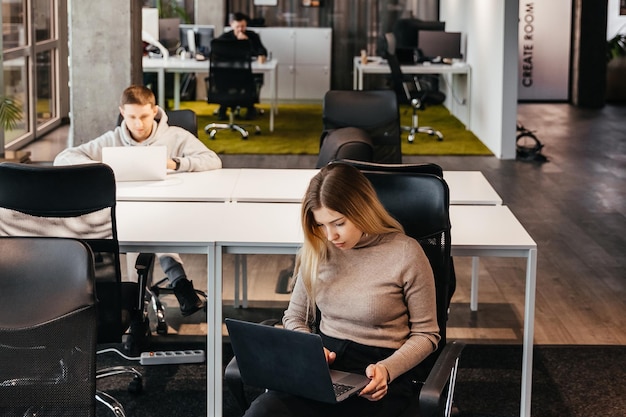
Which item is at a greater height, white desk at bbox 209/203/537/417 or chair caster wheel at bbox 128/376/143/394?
white desk at bbox 209/203/537/417

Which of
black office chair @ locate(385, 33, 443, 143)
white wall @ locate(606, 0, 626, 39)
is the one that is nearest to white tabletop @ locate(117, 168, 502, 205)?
black office chair @ locate(385, 33, 443, 143)

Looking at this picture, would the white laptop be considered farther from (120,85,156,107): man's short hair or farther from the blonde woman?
the blonde woman

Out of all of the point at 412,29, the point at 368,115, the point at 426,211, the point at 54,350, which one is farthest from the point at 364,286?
the point at 412,29

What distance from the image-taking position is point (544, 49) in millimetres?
16375

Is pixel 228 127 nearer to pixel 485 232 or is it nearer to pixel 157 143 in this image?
pixel 157 143

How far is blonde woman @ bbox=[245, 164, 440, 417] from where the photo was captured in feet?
11.2

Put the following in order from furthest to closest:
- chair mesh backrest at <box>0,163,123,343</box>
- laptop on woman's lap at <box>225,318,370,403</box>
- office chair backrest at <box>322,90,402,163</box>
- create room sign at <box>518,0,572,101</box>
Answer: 1. create room sign at <box>518,0,572,101</box>
2. office chair backrest at <box>322,90,402,163</box>
3. chair mesh backrest at <box>0,163,123,343</box>
4. laptop on woman's lap at <box>225,318,370,403</box>

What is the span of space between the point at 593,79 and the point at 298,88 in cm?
427

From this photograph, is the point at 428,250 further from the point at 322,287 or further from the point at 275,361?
the point at 275,361

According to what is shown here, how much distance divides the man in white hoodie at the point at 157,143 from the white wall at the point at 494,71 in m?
5.73

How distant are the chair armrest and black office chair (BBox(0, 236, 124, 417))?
0.97 meters

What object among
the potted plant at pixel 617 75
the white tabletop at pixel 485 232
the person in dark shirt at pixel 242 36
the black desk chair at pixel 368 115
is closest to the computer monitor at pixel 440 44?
the person in dark shirt at pixel 242 36

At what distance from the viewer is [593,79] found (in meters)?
15.9

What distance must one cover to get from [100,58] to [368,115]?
10.6 ft
